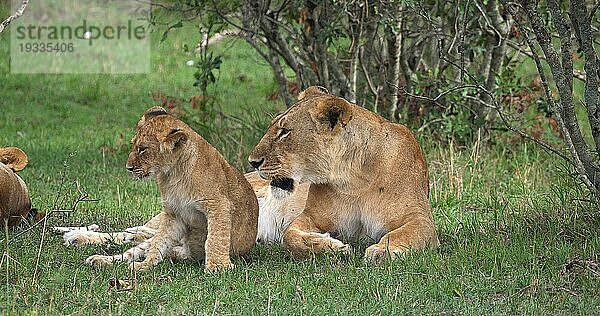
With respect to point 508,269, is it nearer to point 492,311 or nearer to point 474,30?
point 492,311

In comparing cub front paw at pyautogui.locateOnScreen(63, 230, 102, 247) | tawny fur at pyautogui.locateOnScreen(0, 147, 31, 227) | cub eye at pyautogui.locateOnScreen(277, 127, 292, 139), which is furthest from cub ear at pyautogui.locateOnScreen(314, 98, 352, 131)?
tawny fur at pyautogui.locateOnScreen(0, 147, 31, 227)

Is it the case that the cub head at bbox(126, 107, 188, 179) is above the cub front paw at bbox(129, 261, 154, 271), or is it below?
above

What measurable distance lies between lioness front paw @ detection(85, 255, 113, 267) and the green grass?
0.05m

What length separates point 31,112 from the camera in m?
13.0

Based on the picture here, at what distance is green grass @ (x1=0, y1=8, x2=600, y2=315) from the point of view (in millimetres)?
4867

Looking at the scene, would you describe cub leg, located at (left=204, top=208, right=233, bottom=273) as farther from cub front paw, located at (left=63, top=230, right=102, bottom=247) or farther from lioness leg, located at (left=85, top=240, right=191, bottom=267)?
cub front paw, located at (left=63, top=230, right=102, bottom=247)

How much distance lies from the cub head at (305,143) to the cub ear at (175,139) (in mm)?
479

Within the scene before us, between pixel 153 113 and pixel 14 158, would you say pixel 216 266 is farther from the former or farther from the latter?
pixel 14 158

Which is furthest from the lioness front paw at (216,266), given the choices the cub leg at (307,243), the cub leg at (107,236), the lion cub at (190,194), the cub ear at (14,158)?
the cub ear at (14,158)

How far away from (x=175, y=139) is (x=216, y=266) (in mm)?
662

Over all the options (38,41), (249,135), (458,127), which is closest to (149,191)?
(249,135)

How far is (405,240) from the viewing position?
19.2ft

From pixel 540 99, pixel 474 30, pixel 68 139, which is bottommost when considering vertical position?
pixel 68 139

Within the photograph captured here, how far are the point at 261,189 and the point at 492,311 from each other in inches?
116
